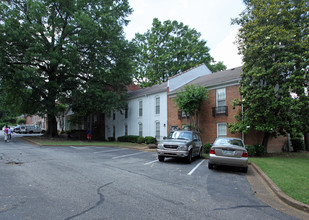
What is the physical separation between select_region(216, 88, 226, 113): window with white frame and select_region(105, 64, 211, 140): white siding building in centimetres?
570

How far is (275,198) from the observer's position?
590 centimetres

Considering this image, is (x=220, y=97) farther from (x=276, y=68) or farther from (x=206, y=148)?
(x=276, y=68)

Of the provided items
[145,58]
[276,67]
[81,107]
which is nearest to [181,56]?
[145,58]

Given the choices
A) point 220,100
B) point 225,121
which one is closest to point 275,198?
point 225,121

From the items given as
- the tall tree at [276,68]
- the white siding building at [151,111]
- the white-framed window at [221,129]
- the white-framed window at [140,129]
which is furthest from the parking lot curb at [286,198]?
the white-framed window at [140,129]

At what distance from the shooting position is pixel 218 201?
17.6ft

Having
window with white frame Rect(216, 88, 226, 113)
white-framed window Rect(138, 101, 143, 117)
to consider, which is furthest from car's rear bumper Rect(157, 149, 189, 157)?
white-framed window Rect(138, 101, 143, 117)

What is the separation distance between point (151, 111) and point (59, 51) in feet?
38.5

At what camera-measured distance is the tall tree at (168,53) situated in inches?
1591

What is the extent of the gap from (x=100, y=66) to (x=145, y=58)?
19.6 metres

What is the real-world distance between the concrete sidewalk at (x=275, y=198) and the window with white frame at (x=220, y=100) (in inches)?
387

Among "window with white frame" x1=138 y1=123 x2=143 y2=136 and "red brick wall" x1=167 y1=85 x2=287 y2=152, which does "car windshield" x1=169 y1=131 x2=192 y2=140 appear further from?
"window with white frame" x1=138 y1=123 x2=143 y2=136

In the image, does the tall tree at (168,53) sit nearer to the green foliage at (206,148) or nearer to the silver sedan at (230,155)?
the green foliage at (206,148)

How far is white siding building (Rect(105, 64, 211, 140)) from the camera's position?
23281mm
